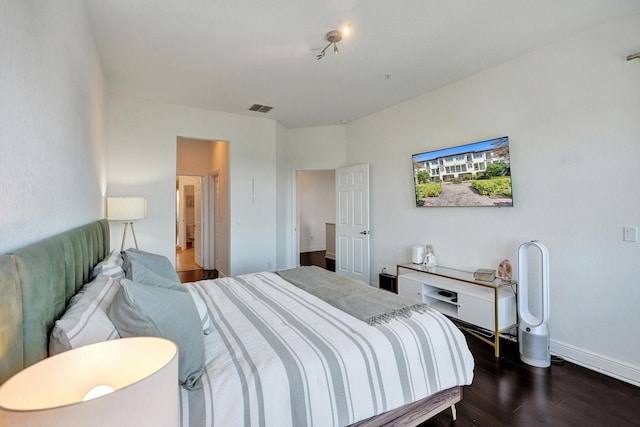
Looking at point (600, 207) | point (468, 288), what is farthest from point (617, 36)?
point (468, 288)

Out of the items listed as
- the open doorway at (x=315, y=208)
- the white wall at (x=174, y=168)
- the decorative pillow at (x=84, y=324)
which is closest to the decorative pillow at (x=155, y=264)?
the decorative pillow at (x=84, y=324)

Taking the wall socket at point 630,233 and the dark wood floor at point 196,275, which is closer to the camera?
the wall socket at point 630,233

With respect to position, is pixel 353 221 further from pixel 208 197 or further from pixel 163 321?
pixel 163 321

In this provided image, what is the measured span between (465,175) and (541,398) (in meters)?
2.10

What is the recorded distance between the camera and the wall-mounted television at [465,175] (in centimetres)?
298

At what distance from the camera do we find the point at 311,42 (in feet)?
8.71

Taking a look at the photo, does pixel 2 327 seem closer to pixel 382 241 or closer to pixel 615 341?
pixel 615 341

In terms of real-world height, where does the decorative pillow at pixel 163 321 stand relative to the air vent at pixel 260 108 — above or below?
below

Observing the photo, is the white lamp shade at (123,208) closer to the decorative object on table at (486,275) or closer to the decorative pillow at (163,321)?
the decorative pillow at (163,321)

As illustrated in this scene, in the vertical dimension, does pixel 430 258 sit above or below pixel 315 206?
below

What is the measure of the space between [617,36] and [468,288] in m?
2.39

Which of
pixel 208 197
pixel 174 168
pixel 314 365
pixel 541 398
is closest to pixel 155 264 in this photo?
pixel 314 365

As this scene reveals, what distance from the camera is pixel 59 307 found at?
106 centimetres

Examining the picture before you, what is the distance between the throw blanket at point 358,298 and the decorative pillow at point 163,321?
3.01ft
